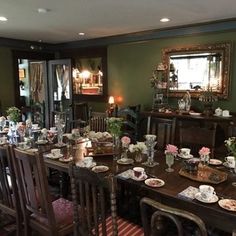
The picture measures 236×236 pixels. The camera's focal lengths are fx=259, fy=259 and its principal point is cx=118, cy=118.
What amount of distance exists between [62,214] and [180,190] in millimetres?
947

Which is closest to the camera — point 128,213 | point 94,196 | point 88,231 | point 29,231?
point 94,196

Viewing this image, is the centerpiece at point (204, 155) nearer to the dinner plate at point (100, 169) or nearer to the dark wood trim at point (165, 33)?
the dinner plate at point (100, 169)

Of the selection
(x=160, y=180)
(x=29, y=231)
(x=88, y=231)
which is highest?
(x=160, y=180)

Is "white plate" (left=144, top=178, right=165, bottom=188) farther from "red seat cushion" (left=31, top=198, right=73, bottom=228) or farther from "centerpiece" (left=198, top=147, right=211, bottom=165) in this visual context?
"red seat cushion" (left=31, top=198, right=73, bottom=228)

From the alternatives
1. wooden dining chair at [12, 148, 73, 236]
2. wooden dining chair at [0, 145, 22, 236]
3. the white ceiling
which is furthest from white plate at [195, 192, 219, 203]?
the white ceiling

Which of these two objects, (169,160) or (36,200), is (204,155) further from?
(36,200)

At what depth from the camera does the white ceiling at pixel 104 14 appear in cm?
316

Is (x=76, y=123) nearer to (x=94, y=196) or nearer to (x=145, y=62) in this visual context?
(x=145, y=62)

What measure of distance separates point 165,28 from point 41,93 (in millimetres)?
5013

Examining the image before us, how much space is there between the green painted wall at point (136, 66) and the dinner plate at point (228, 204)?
307 cm

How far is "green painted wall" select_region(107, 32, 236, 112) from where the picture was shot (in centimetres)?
493

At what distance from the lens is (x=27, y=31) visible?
4.96m

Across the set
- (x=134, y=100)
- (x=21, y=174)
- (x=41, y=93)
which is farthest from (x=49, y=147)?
(x=41, y=93)

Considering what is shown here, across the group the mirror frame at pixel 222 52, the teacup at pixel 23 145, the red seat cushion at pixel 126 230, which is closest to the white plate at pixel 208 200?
the red seat cushion at pixel 126 230
